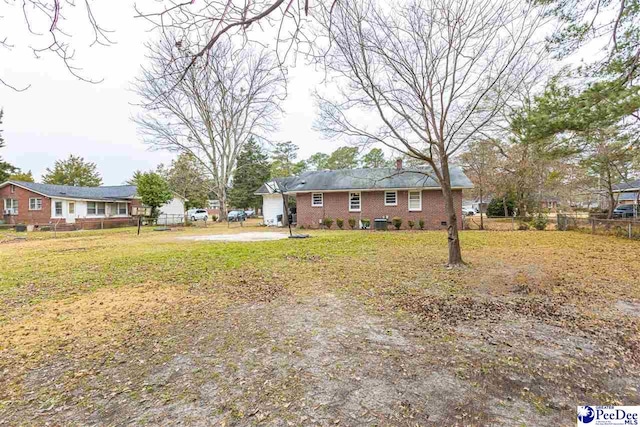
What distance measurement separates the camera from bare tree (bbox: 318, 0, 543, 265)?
7.05 metres

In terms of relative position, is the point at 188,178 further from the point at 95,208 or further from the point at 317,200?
the point at 317,200

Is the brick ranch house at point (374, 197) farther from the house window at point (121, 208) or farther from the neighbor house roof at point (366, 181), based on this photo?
the house window at point (121, 208)

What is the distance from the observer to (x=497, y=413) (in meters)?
2.21

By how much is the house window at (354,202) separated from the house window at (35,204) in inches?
917

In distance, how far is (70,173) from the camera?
39.0 m

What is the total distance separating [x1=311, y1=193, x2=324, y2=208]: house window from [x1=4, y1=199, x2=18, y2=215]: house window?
23.0m

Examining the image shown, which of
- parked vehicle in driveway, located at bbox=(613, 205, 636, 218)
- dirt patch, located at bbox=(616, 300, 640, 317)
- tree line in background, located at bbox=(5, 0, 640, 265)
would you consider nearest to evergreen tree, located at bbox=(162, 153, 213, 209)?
tree line in background, located at bbox=(5, 0, 640, 265)

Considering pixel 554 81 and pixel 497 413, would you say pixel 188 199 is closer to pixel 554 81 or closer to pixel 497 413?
pixel 554 81

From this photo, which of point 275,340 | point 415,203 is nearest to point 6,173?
point 415,203

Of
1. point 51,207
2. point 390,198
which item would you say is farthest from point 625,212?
point 51,207

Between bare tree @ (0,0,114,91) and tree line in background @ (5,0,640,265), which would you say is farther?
tree line in background @ (5,0,640,265)

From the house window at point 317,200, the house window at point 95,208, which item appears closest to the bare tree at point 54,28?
the house window at point 317,200

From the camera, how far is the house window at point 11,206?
2341cm

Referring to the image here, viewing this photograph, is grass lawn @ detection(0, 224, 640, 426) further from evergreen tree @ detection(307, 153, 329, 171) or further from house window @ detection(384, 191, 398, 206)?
evergreen tree @ detection(307, 153, 329, 171)
